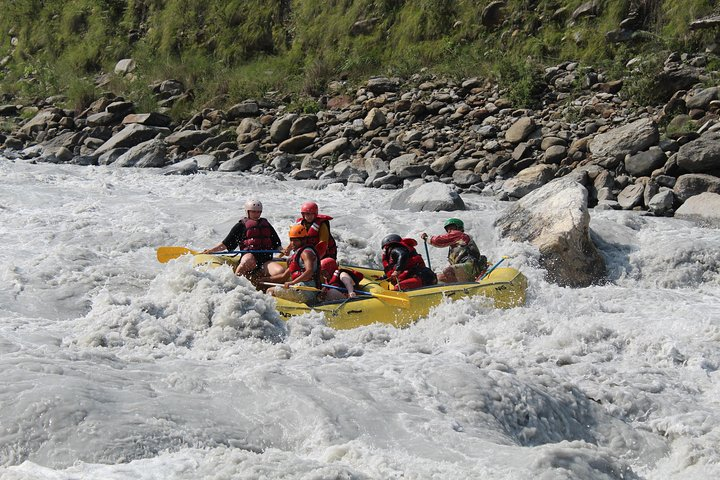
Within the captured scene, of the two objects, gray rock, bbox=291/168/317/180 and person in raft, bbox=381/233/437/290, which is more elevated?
person in raft, bbox=381/233/437/290

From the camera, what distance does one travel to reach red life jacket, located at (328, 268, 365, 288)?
25.2ft

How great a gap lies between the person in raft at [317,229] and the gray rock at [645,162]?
5.77 meters

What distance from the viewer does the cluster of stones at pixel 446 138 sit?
11773 mm

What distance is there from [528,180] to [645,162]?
174 centimetres

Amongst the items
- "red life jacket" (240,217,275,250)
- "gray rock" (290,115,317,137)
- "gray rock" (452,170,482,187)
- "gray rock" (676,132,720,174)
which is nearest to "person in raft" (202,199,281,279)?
"red life jacket" (240,217,275,250)

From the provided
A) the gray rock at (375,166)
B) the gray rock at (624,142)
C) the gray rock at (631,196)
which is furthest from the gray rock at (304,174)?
the gray rock at (631,196)

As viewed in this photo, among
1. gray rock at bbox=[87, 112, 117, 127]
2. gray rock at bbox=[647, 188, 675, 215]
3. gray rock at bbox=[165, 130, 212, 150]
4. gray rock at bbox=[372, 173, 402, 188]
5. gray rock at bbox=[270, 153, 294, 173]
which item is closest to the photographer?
gray rock at bbox=[647, 188, 675, 215]

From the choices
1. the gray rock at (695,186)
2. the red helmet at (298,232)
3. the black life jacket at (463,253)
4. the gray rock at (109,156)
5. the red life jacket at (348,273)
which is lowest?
the gray rock at (109,156)

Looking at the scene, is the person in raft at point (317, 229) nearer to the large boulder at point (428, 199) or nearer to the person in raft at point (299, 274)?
the person in raft at point (299, 274)

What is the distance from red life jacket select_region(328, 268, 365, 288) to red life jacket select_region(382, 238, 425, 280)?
300 millimetres

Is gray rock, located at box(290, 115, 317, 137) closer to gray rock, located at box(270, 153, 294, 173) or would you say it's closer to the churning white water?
gray rock, located at box(270, 153, 294, 173)

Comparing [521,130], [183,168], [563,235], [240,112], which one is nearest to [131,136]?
[240,112]

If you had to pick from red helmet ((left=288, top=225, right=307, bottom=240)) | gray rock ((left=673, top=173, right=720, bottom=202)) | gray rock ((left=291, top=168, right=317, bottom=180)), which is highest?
red helmet ((left=288, top=225, right=307, bottom=240))

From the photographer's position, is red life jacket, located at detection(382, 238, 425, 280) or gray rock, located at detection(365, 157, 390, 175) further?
gray rock, located at detection(365, 157, 390, 175)
